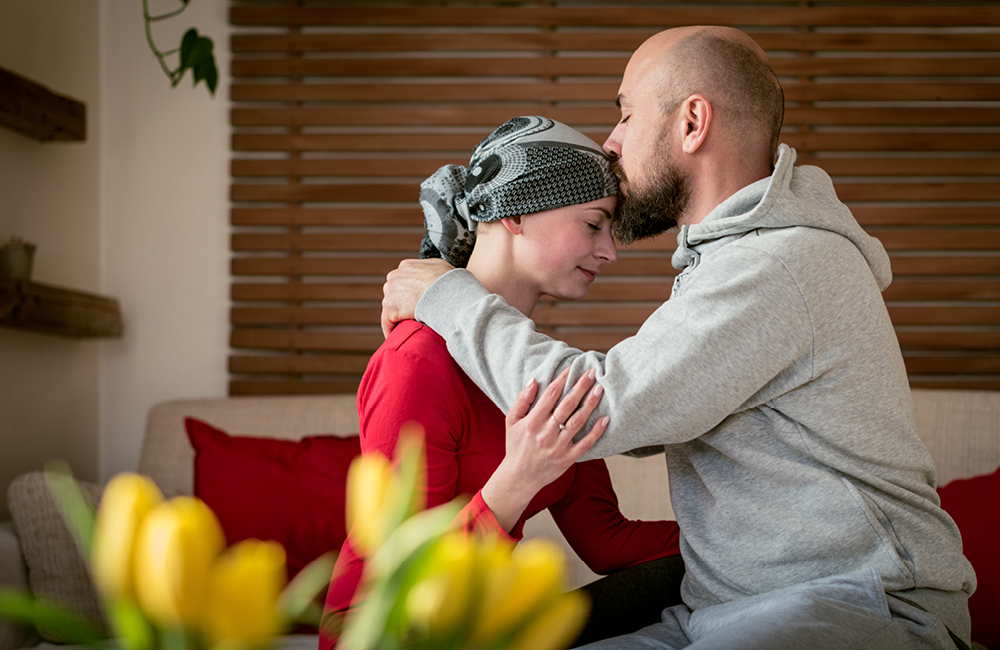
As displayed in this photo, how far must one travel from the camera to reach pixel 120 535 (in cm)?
40

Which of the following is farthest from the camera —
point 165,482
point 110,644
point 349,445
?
point 165,482

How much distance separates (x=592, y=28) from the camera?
2889 mm

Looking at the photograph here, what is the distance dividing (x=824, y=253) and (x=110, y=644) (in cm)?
100

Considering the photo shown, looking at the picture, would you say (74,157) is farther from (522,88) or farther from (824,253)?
(824,253)

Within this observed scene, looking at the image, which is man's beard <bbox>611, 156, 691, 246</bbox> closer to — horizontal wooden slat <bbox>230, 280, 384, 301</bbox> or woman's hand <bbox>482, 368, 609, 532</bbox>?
woman's hand <bbox>482, 368, 609, 532</bbox>

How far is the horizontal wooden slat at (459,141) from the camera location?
2.78m

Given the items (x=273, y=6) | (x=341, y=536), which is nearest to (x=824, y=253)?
(x=341, y=536)

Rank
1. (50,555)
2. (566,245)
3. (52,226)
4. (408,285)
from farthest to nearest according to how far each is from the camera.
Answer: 1. (52,226)
2. (50,555)
3. (566,245)
4. (408,285)

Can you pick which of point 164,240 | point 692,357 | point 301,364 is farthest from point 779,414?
point 164,240

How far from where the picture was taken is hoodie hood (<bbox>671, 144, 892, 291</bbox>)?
117 cm

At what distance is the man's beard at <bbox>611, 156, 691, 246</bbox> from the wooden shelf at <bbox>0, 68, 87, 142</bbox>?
1.80 m

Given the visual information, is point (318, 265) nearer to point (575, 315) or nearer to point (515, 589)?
point (575, 315)

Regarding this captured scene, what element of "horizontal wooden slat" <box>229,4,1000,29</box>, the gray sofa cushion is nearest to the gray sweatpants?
the gray sofa cushion

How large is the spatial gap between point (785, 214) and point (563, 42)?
1.88 meters
